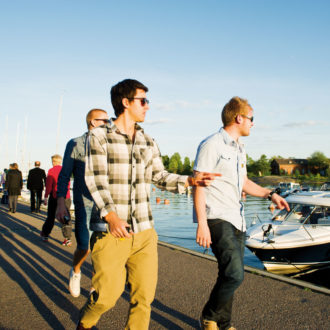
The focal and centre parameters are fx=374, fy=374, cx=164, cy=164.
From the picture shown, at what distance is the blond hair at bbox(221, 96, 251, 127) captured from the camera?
368 centimetres

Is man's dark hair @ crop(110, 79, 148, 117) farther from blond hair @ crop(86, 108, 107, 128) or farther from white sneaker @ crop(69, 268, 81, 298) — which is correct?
white sneaker @ crop(69, 268, 81, 298)

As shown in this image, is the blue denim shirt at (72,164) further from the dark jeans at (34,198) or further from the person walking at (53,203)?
the dark jeans at (34,198)

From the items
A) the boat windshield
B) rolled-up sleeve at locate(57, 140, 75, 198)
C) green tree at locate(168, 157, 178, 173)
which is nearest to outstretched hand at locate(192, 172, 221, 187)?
rolled-up sleeve at locate(57, 140, 75, 198)

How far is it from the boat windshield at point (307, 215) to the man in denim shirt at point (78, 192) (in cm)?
872

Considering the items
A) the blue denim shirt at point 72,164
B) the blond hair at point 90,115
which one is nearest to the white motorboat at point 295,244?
the blond hair at point 90,115

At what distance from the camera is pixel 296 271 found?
10711 millimetres

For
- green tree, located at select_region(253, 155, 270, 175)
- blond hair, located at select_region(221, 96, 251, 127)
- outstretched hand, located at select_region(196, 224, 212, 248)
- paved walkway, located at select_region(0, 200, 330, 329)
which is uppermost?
green tree, located at select_region(253, 155, 270, 175)

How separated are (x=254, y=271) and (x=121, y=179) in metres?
3.75

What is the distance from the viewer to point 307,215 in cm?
1149

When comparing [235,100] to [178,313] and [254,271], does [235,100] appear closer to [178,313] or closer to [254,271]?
[178,313]

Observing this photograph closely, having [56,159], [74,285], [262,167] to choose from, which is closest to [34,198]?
[56,159]

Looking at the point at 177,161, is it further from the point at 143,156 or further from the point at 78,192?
the point at 143,156

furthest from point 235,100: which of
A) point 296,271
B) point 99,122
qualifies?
point 296,271

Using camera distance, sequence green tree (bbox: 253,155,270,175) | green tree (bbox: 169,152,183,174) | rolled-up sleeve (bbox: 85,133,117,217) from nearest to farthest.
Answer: rolled-up sleeve (bbox: 85,133,117,217) < green tree (bbox: 253,155,270,175) < green tree (bbox: 169,152,183,174)
